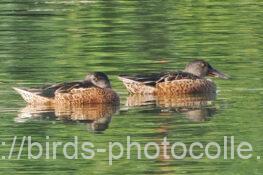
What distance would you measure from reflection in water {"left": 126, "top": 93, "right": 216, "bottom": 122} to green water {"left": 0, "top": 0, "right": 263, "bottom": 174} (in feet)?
0.13

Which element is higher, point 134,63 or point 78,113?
point 134,63

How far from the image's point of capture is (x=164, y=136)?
56.4 feet

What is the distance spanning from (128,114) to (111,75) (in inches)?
120

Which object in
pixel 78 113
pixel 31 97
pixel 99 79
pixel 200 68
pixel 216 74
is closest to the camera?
pixel 78 113

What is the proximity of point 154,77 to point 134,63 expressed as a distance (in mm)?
1822

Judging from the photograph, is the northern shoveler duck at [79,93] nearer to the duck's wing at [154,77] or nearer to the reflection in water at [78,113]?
the reflection in water at [78,113]

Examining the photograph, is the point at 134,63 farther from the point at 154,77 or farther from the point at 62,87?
the point at 62,87

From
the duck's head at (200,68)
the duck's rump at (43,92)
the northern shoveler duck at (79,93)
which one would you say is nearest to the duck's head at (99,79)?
the northern shoveler duck at (79,93)

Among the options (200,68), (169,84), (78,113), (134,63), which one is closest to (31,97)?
(78,113)

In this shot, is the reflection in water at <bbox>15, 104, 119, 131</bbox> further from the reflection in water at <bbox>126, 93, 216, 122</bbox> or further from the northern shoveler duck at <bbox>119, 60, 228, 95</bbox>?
the northern shoveler duck at <bbox>119, 60, 228, 95</bbox>

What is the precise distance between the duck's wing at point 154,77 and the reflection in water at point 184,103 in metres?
0.23

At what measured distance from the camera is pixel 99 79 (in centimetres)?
2041

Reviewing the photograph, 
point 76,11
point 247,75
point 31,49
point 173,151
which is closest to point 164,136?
point 173,151

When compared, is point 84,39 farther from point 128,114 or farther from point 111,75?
point 128,114
